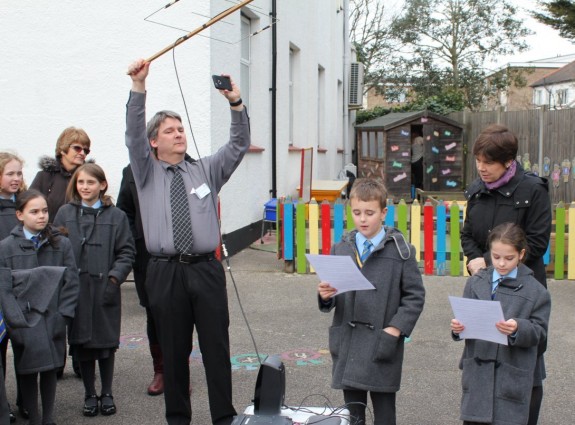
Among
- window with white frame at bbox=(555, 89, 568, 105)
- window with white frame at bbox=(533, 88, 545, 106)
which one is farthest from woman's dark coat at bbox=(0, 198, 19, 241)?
window with white frame at bbox=(533, 88, 545, 106)

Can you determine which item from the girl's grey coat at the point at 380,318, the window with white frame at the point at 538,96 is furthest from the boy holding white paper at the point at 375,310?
the window with white frame at the point at 538,96

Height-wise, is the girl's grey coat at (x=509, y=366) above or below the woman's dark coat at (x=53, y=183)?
below

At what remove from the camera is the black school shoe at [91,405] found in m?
4.47

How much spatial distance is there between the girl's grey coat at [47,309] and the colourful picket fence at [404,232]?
464 centimetres

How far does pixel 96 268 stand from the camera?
4.55 m

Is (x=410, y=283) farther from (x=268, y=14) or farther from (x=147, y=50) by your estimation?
(x=268, y=14)

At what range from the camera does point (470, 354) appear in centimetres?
347

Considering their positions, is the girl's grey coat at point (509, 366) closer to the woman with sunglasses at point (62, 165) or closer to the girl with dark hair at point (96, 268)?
the girl with dark hair at point (96, 268)

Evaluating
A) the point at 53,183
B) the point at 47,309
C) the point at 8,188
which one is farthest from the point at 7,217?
the point at 47,309

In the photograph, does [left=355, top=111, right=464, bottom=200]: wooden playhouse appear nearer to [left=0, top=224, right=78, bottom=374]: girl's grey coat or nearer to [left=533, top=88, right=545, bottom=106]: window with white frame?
[left=0, top=224, right=78, bottom=374]: girl's grey coat

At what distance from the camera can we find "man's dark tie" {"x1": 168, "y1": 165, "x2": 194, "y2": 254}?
148 inches

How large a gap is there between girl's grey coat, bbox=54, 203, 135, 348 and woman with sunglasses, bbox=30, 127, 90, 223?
53cm

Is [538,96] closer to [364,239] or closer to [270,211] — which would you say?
[270,211]

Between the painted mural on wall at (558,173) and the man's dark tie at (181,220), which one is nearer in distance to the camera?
the man's dark tie at (181,220)
